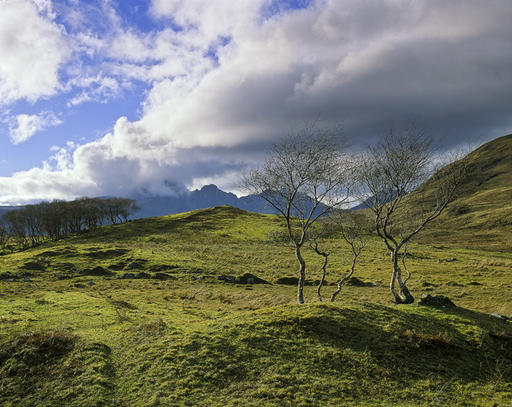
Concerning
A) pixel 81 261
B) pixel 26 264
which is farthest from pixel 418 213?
pixel 26 264

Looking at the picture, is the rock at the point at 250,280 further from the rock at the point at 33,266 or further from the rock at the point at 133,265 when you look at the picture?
the rock at the point at 33,266

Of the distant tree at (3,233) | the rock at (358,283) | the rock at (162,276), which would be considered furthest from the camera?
the distant tree at (3,233)

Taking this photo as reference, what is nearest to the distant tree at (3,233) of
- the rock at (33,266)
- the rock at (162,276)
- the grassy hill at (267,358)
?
the rock at (33,266)

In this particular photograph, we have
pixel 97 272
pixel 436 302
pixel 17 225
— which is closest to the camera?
pixel 436 302

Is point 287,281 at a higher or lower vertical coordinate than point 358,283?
higher

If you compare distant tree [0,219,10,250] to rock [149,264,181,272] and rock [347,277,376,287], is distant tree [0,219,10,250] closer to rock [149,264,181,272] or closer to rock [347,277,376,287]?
rock [149,264,181,272]

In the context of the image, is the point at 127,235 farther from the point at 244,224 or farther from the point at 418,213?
the point at 418,213

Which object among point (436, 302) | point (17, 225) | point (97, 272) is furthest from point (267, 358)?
point (17, 225)

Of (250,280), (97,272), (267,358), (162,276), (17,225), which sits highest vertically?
(17,225)

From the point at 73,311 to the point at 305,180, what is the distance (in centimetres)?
2091

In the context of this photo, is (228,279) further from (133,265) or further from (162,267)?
(133,265)

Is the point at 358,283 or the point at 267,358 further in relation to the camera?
the point at 358,283

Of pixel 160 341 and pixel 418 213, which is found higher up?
pixel 418 213

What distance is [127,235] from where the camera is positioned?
120750mm
